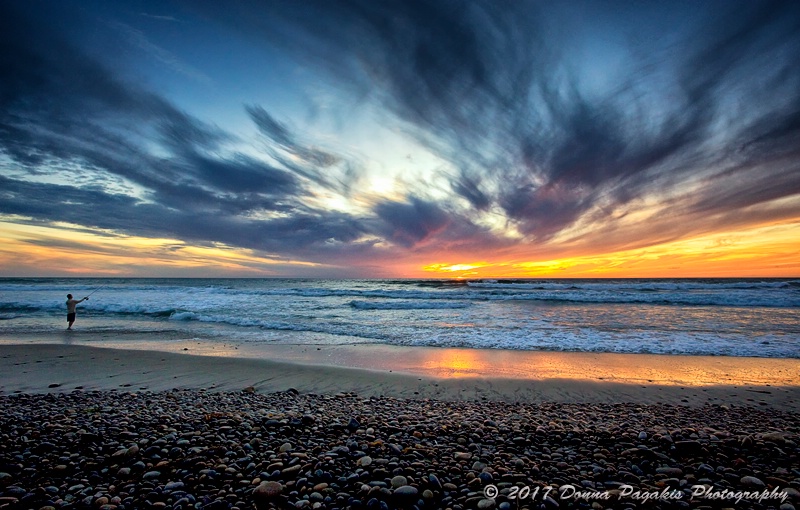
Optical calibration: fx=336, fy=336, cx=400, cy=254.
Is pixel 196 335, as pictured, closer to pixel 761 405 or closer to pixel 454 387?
pixel 454 387

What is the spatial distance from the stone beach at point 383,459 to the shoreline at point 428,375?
1.57m

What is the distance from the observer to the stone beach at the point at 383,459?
9.74ft

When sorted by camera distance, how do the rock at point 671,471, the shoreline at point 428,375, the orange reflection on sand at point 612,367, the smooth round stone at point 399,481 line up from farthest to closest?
the orange reflection on sand at point 612,367 → the shoreline at point 428,375 → the rock at point 671,471 → the smooth round stone at point 399,481

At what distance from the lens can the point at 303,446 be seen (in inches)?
156

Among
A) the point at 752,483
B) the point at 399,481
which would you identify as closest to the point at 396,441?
the point at 399,481

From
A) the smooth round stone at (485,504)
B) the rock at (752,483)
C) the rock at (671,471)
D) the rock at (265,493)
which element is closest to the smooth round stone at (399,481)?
the smooth round stone at (485,504)

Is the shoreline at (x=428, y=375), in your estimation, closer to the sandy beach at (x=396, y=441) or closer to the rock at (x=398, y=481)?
the sandy beach at (x=396, y=441)

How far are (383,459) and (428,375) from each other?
506 centimetres

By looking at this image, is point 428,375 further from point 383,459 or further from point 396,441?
point 383,459

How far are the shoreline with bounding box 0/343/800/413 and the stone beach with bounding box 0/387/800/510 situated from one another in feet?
5.15

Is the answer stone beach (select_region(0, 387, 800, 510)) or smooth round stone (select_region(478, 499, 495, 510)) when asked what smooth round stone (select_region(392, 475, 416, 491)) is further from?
smooth round stone (select_region(478, 499, 495, 510))

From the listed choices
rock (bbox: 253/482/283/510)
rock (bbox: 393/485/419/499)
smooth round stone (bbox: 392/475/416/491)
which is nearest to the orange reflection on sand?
smooth round stone (bbox: 392/475/416/491)

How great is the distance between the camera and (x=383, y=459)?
3.62m

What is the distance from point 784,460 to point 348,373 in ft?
24.5
